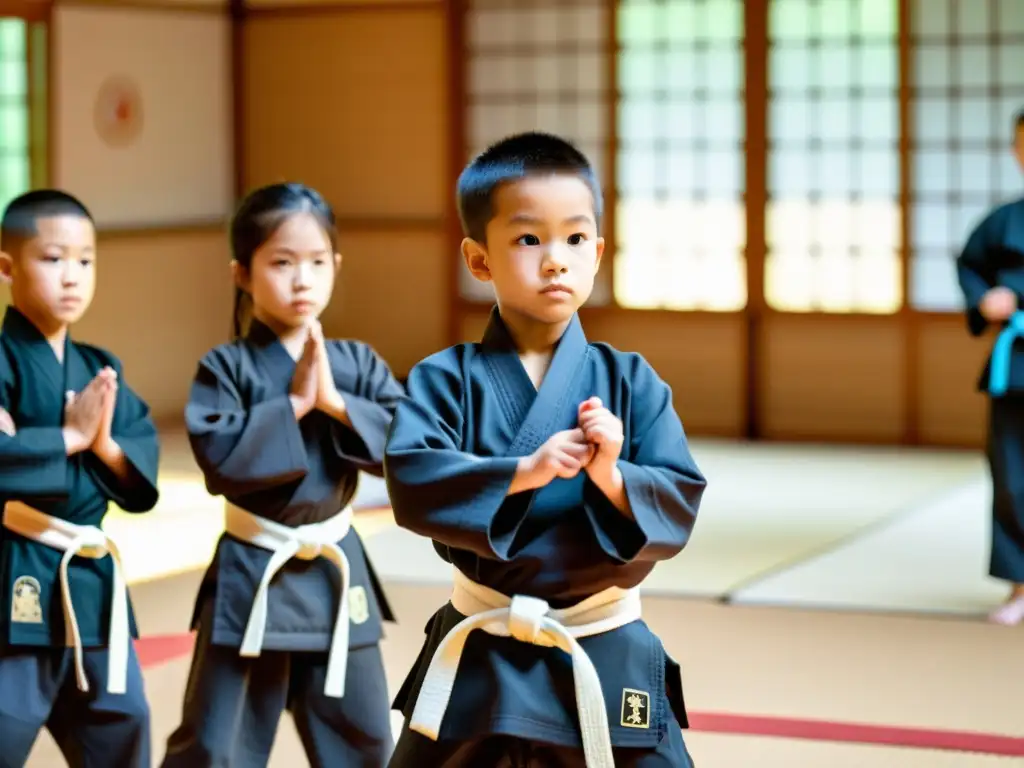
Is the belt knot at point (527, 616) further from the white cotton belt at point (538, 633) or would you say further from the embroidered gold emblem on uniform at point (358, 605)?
the embroidered gold emblem on uniform at point (358, 605)

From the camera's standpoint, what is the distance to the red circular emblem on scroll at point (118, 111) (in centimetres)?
856

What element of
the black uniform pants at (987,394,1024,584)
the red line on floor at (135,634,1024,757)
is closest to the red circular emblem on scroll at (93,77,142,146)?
the black uniform pants at (987,394,1024,584)

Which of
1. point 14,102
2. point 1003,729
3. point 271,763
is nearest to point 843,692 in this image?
point 1003,729

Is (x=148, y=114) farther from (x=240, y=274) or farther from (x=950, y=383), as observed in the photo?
(x=240, y=274)

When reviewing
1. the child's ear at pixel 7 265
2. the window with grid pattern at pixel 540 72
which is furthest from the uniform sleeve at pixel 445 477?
the window with grid pattern at pixel 540 72

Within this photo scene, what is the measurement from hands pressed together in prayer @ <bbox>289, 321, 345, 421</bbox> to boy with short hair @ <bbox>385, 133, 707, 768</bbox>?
0.78m

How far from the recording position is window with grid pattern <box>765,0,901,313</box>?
8.42 metres

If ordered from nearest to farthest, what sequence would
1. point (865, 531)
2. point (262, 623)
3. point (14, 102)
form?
point (262, 623), point (865, 531), point (14, 102)

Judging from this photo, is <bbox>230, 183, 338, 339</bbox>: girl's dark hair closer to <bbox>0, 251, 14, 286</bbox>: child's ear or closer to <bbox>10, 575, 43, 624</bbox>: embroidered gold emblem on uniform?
<bbox>0, 251, 14, 286</bbox>: child's ear

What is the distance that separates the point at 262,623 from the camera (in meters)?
2.84

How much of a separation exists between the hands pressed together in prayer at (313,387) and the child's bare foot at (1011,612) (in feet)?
8.48

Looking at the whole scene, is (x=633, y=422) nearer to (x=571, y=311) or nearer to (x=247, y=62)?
(x=571, y=311)

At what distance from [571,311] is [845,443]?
261 inches

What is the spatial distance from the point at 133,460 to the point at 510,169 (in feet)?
3.60
